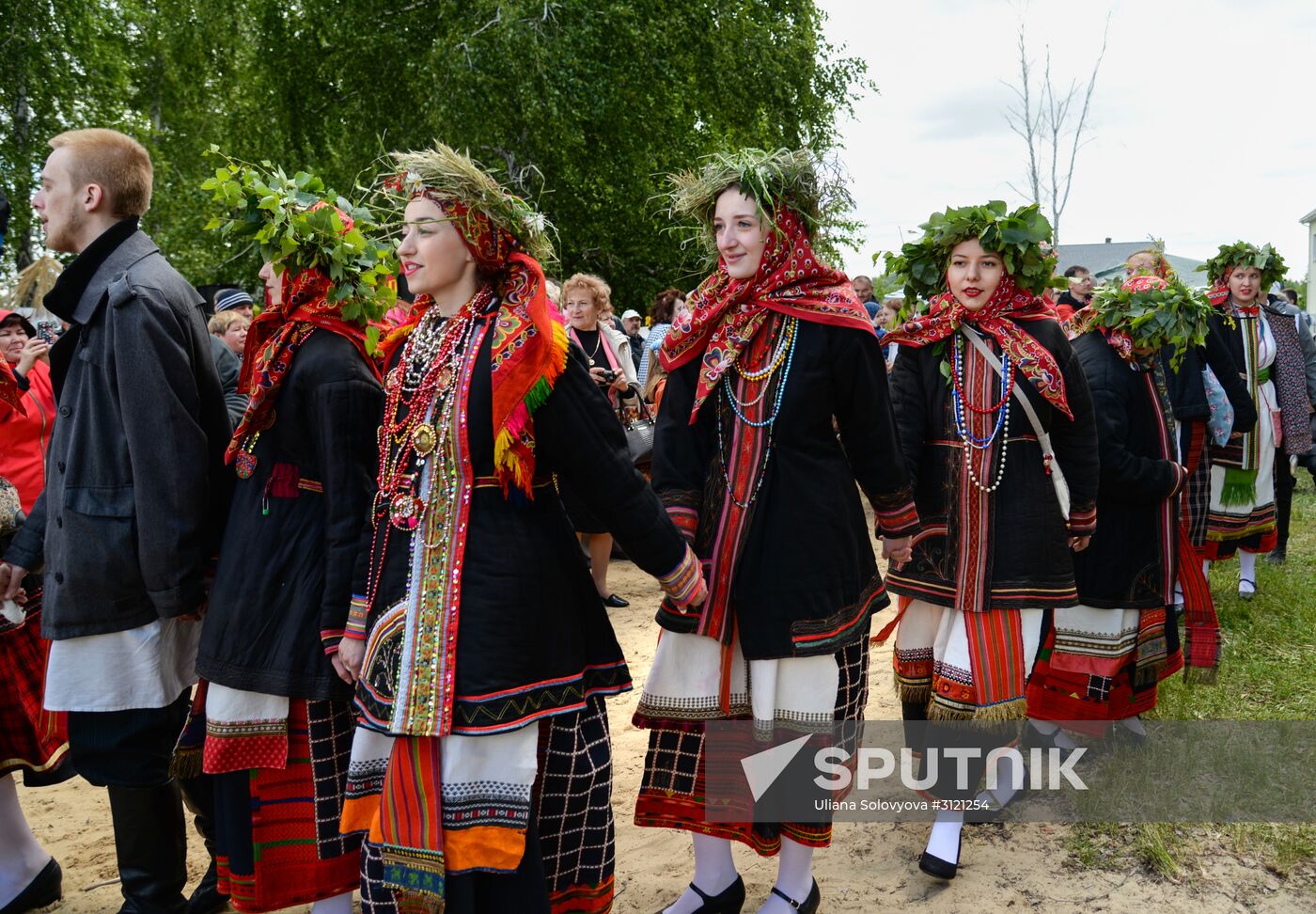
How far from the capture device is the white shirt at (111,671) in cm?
292

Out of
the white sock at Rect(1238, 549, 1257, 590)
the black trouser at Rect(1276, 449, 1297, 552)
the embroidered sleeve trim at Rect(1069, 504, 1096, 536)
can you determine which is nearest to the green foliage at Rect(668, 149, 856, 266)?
the embroidered sleeve trim at Rect(1069, 504, 1096, 536)

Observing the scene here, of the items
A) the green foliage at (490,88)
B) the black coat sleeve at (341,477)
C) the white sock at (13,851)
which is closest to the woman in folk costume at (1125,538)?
the black coat sleeve at (341,477)

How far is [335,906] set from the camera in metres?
3.00

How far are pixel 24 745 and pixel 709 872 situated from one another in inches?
86.5

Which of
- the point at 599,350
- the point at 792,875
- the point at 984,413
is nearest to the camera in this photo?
the point at 792,875

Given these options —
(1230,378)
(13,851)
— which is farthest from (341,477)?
(1230,378)

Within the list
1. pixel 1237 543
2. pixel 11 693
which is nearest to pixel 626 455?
pixel 11 693

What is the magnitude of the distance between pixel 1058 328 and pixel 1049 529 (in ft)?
2.29

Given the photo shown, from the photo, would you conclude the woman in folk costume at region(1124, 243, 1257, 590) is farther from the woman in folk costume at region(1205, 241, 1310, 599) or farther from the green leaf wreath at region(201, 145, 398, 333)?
the green leaf wreath at region(201, 145, 398, 333)

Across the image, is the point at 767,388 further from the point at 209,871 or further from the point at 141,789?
the point at 209,871

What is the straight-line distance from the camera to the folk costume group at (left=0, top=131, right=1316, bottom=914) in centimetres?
243

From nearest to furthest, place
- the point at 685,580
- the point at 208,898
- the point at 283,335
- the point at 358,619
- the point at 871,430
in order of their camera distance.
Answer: the point at 358,619 → the point at 685,580 → the point at 283,335 → the point at 871,430 → the point at 208,898

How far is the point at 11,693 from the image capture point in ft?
11.1

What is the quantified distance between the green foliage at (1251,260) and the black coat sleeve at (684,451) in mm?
5210
